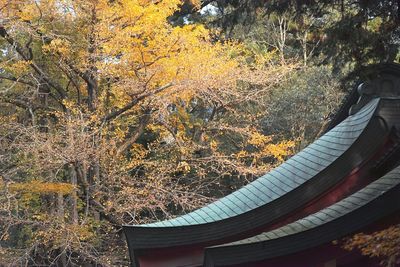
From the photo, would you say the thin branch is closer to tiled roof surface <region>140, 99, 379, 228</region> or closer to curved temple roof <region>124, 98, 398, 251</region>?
tiled roof surface <region>140, 99, 379, 228</region>

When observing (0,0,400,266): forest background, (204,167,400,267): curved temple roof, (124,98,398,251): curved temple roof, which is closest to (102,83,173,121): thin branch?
(0,0,400,266): forest background

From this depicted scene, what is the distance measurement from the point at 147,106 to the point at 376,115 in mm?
8092

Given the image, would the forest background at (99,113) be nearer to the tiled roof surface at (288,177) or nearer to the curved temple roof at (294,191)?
the tiled roof surface at (288,177)

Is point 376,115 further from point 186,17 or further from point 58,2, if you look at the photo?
point 186,17

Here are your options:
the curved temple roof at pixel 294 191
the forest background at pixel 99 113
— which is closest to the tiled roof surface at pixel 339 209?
the curved temple roof at pixel 294 191

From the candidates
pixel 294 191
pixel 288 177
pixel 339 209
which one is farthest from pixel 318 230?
pixel 288 177

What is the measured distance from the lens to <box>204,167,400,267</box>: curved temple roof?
13.4ft

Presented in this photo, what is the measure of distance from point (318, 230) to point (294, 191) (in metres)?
1.14

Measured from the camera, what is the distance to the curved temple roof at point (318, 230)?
4.08 m

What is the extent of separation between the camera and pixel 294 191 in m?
5.50

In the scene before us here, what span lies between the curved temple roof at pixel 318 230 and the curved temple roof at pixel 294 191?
47 cm

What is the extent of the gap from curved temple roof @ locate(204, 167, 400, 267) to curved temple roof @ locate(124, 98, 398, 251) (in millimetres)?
475

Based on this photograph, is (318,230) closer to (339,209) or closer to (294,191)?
(339,209)

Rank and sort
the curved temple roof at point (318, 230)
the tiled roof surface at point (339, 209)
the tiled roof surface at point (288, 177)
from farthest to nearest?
1. the tiled roof surface at point (288, 177)
2. the tiled roof surface at point (339, 209)
3. the curved temple roof at point (318, 230)
